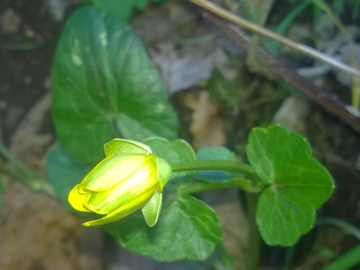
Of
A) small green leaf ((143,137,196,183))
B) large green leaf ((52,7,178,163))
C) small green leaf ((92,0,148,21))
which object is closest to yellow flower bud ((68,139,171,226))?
small green leaf ((143,137,196,183))

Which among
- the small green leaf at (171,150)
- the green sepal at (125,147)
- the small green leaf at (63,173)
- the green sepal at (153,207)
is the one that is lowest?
the small green leaf at (63,173)

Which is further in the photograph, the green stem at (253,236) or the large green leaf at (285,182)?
the green stem at (253,236)

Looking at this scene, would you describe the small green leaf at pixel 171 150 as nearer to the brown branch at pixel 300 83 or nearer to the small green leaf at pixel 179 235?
the small green leaf at pixel 179 235

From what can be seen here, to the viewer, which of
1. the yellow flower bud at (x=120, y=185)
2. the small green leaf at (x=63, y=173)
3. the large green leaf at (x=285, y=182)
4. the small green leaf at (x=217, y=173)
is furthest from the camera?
the small green leaf at (x=63, y=173)

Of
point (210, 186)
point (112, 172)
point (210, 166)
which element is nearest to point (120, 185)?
point (112, 172)

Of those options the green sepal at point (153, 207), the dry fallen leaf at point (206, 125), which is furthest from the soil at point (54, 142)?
the green sepal at point (153, 207)

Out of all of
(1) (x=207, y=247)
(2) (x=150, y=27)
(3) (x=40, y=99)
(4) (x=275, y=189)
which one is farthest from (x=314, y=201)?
(3) (x=40, y=99)

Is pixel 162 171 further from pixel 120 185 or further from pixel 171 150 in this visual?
pixel 171 150
